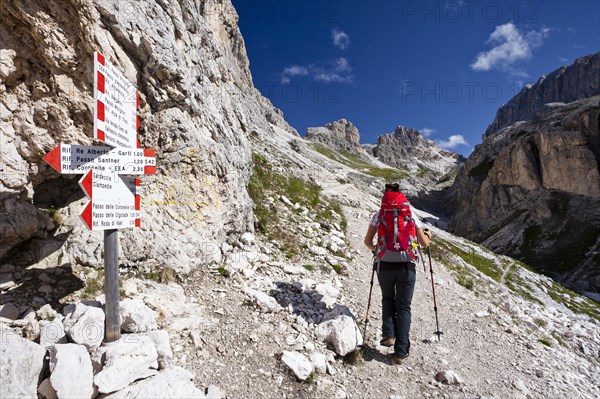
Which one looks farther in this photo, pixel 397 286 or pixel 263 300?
pixel 263 300

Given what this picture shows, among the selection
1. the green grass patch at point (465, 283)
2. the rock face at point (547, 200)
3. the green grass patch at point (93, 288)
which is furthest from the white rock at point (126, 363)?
the rock face at point (547, 200)

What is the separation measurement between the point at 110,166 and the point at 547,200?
96.6 metres

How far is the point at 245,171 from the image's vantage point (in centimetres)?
1294

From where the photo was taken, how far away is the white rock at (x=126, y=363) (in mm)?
3754

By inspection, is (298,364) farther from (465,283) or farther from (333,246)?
(465,283)

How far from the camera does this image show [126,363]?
3.97 m

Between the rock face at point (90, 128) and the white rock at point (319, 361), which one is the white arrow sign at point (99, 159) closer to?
the rock face at point (90, 128)

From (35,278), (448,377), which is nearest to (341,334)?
(448,377)

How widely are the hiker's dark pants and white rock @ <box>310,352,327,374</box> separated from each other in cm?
183

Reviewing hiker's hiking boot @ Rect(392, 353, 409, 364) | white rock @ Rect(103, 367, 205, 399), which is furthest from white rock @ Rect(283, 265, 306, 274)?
white rock @ Rect(103, 367, 205, 399)

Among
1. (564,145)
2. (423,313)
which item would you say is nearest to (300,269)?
(423,313)

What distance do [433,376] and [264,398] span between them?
3.63m

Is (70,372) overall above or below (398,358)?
above

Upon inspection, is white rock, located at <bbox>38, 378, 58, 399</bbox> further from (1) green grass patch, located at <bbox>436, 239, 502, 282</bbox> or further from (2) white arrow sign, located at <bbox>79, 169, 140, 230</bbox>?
(1) green grass patch, located at <bbox>436, 239, 502, 282</bbox>
